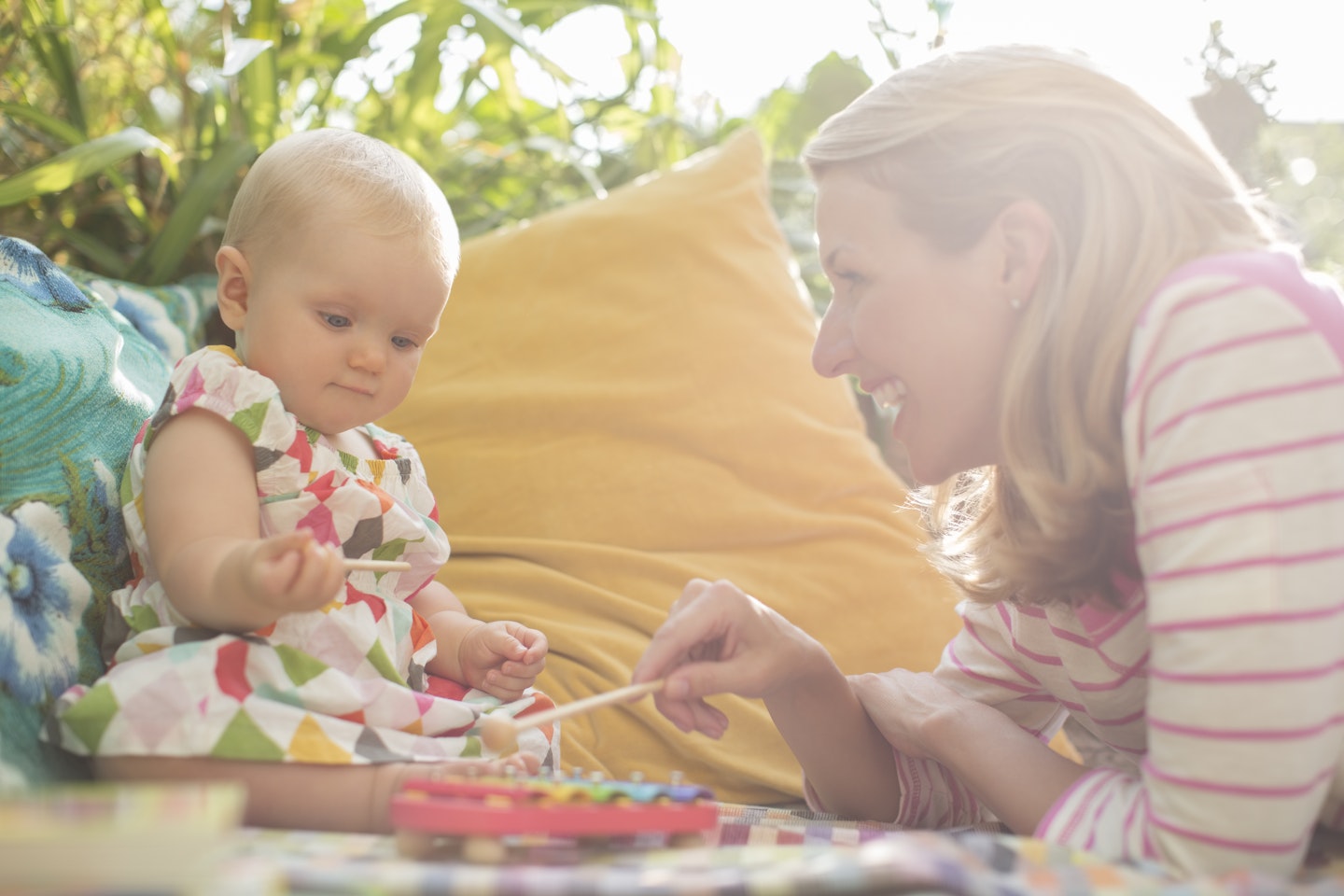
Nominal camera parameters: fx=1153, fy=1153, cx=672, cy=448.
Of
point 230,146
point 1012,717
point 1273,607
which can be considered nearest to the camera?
point 1273,607

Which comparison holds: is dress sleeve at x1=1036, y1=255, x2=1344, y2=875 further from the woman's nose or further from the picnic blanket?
the woman's nose

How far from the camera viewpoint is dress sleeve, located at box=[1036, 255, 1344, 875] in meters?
0.68

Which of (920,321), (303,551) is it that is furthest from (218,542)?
(920,321)

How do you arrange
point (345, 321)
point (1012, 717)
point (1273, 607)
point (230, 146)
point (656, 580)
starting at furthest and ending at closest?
1. point (230, 146)
2. point (656, 580)
3. point (1012, 717)
4. point (345, 321)
5. point (1273, 607)

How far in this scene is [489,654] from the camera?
102 cm

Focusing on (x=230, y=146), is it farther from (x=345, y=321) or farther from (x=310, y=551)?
(x=310, y=551)

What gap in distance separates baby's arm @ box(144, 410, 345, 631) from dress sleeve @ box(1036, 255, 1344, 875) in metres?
0.54

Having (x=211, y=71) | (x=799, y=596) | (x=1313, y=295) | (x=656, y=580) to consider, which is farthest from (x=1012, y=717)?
(x=211, y=71)

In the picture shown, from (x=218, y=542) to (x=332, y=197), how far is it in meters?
0.30

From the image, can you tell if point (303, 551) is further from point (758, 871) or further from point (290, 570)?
point (758, 871)

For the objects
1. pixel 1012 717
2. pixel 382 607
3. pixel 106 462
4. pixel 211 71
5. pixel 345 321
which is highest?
pixel 211 71

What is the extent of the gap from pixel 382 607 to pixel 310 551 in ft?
0.71

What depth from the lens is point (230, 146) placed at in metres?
1.58

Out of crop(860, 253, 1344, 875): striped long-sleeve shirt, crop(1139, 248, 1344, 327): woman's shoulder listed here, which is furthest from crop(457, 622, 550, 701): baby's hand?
crop(1139, 248, 1344, 327): woman's shoulder
